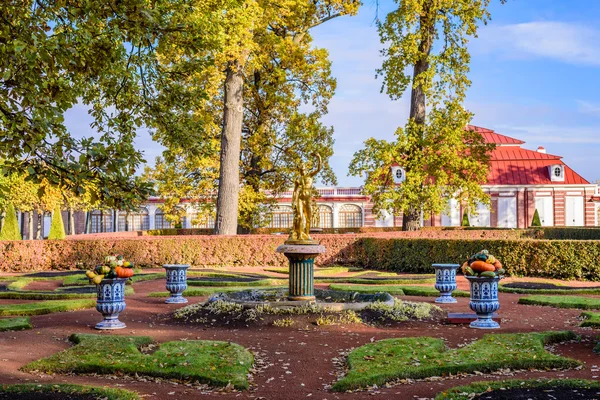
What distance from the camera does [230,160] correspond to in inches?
973

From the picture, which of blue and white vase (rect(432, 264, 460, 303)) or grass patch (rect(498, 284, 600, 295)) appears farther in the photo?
grass patch (rect(498, 284, 600, 295))

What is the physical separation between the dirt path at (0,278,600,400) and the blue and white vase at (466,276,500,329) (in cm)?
27

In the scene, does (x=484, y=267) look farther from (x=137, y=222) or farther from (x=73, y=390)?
(x=137, y=222)

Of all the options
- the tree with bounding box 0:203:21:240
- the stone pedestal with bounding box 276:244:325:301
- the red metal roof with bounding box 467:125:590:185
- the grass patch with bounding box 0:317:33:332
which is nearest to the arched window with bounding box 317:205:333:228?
the red metal roof with bounding box 467:125:590:185

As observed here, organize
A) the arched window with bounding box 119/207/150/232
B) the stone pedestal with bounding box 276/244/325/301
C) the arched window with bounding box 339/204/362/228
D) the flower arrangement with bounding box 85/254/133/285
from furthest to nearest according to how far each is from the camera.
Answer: the arched window with bounding box 119/207/150/232 → the arched window with bounding box 339/204/362/228 → the stone pedestal with bounding box 276/244/325/301 → the flower arrangement with bounding box 85/254/133/285

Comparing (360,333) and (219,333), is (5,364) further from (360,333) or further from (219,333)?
(360,333)

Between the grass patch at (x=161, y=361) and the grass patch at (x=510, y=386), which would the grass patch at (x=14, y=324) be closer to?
the grass patch at (x=161, y=361)

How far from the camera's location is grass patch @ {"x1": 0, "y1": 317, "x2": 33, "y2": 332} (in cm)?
1023

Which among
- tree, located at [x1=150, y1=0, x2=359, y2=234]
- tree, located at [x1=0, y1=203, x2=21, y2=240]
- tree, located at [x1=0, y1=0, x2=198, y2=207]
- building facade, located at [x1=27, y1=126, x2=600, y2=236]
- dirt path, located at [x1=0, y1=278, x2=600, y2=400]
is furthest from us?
building facade, located at [x1=27, y1=126, x2=600, y2=236]

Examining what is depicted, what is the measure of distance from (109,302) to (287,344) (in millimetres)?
3002

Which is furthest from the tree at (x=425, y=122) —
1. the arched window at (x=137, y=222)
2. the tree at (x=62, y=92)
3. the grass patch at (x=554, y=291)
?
the arched window at (x=137, y=222)

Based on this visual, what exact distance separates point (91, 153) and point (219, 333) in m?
5.39

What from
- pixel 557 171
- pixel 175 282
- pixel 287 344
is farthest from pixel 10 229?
pixel 557 171

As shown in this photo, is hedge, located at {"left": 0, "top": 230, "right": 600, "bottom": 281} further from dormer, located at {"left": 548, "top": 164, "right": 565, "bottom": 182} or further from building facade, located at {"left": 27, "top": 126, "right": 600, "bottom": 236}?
dormer, located at {"left": 548, "top": 164, "right": 565, "bottom": 182}
